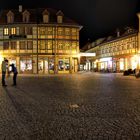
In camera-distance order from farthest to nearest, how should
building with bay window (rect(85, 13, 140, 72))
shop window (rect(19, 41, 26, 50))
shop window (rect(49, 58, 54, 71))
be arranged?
shop window (rect(49, 58, 54, 71))
shop window (rect(19, 41, 26, 50))
building with bay window (rect(85, 13, 140, 72))

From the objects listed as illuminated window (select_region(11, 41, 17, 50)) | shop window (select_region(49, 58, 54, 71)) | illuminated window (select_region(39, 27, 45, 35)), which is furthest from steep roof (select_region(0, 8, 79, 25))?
shop window (select_region(49, 58, 54, 71))

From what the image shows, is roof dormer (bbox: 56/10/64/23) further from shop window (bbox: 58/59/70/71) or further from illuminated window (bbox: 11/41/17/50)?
illuminated window (bbox: 11/41/17/50)

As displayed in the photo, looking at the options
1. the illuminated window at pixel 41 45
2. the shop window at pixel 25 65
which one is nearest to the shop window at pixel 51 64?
the illuminated window at pixel 41 45

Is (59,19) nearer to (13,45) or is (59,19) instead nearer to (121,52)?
(13,45)

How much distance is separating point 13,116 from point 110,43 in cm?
5814

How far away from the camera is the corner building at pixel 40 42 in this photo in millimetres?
55375

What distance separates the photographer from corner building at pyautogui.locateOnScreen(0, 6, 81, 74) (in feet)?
182

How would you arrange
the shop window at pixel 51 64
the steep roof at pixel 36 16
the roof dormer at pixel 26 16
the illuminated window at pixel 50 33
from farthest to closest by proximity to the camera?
the steep roof at pixel 36 16 < the shop window at pixel 51 64 < the roof dormer at pixel 26 16 < the illuminated window at pixel 50 33

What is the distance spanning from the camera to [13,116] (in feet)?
26.5

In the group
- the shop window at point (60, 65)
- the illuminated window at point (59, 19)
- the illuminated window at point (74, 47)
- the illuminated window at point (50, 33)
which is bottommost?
the shop window at point (60, 65)

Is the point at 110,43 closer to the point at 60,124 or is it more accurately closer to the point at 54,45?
the point at 54,45

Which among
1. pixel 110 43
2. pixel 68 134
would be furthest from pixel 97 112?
pixel 110 43

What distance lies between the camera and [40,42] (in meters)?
55.6

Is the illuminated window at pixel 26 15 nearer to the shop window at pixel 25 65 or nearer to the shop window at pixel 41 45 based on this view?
the shop window at pixel 41 45
